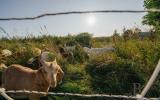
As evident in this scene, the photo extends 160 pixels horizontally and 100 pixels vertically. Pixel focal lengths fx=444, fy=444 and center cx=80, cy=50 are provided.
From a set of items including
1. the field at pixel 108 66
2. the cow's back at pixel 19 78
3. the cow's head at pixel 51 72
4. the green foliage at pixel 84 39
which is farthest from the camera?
the green foliage at pixel 84 39

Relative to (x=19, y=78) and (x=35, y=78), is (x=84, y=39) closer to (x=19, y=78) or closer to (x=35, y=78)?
(x=19, y=78)

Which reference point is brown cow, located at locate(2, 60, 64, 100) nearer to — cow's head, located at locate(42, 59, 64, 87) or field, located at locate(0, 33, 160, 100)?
cow's head, located at locate(42, 59, 64, 87)

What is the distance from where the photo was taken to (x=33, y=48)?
10930mm

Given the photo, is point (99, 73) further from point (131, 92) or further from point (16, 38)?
point (16, 38)

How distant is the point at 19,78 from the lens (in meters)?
7.98

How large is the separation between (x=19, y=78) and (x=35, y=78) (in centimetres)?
38

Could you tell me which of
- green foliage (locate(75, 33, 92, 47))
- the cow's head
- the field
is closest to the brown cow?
the cow's head

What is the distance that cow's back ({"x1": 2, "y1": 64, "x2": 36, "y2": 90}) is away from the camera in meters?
7.84

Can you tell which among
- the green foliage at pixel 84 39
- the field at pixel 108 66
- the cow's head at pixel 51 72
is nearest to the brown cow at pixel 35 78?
the cow's head at pixel 51 72

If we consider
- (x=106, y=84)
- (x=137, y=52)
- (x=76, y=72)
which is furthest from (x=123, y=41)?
(x=106, y=84)

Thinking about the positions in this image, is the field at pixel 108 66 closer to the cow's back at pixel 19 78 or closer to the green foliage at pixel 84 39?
the cow's back at pixel 19 78

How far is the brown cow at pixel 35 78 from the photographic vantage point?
7.40 metres

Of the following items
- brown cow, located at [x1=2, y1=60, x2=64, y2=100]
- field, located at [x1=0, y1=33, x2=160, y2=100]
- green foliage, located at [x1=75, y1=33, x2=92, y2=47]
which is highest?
brown cow, located at [x1=2, y1=60, x2=64, y2=100]

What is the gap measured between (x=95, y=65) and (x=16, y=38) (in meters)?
3.62
